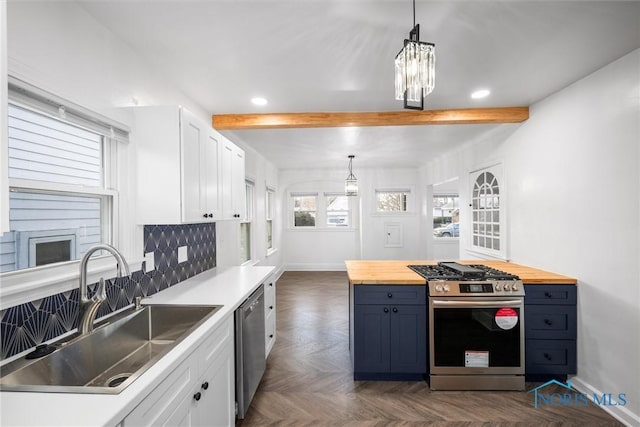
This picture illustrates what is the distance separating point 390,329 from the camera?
8.27ft

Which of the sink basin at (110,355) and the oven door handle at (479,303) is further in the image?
the oven door handle at (479,303)

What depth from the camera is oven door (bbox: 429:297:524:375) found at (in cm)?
243

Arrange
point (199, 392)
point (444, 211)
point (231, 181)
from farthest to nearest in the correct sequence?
point (444, 211)
point (231, 181)
point (199, 392)

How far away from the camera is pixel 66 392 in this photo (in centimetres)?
98

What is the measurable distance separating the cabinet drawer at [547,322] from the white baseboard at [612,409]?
38 cm

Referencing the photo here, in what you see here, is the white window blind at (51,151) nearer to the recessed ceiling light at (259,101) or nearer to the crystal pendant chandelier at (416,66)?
the recessed ceiling light at (259,101)

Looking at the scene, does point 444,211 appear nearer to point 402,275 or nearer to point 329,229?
point 329,229

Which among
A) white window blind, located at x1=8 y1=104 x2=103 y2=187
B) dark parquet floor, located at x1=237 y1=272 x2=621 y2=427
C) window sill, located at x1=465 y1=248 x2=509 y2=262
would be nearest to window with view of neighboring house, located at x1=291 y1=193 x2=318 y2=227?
window sill, located at x1=465 y1=248 x2=509 y2=262

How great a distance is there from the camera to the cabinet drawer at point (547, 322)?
8.14ft

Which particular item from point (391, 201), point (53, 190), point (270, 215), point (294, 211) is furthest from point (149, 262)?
point (391, 201)

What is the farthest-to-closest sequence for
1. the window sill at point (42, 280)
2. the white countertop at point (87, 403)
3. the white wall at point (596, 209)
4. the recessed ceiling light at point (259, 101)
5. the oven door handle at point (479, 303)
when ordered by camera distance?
the recessed ceiling light at point (259, 101), the oven door handle at point (479, 303), the white wall at point (596, 209), the window sill at point (42, 280), the white countertop at point (87, 403)

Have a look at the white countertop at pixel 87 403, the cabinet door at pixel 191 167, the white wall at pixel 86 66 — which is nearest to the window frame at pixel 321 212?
the white wall at pixel 86 66

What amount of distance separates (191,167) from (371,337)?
2.00m

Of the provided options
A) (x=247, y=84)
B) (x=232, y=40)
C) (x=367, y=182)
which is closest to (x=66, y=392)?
(x=232, y=40)
